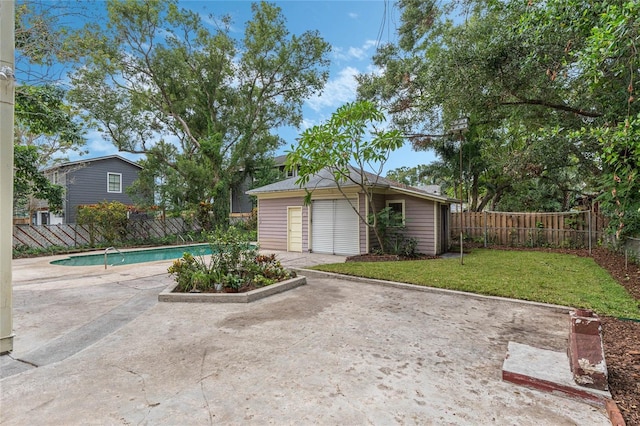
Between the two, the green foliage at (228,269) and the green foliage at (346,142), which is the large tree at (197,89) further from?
the green foliage at (228,269)

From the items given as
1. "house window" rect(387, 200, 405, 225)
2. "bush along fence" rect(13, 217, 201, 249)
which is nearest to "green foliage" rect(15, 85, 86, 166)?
"bush along fence" rect(13, 217, 201, 249)

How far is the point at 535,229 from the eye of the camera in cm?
1206

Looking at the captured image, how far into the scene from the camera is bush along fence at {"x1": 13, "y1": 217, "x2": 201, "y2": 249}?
11.8m

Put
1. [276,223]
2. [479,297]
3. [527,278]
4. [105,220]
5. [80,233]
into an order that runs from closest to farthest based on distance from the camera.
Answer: [479,297] → [527,278] → [276,223] → [80,233] → [105,220]

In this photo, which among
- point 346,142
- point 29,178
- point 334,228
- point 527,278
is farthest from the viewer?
point 334,228

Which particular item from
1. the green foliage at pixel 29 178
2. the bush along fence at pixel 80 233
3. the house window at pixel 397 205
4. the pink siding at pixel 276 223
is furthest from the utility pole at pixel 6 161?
the bush along fence at pixel 80 233

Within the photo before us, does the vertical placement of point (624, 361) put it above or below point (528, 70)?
below

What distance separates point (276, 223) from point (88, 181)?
1381cm

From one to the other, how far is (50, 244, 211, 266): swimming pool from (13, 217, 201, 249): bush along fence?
184cm

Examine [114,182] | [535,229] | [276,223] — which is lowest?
[535,229]

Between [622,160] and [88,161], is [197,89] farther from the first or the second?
[622,160]

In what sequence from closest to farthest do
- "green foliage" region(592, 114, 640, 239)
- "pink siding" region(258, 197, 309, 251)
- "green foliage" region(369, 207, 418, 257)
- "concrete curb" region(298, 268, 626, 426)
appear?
"concrete curb" region(298, 268, 626, 426)
"green foliage" region(592, 114, 640, 239)
"green foliage" region(369, 207, 418, 257)
"pink siding" region(258, 197, 309, 251)

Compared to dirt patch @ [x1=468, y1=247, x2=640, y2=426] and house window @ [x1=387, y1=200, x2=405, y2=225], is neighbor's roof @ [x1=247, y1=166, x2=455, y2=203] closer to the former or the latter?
house window @ [x1=387, y1=200, x2=405, y2=225]

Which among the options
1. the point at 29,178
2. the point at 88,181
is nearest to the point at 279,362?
the point at 29,178
